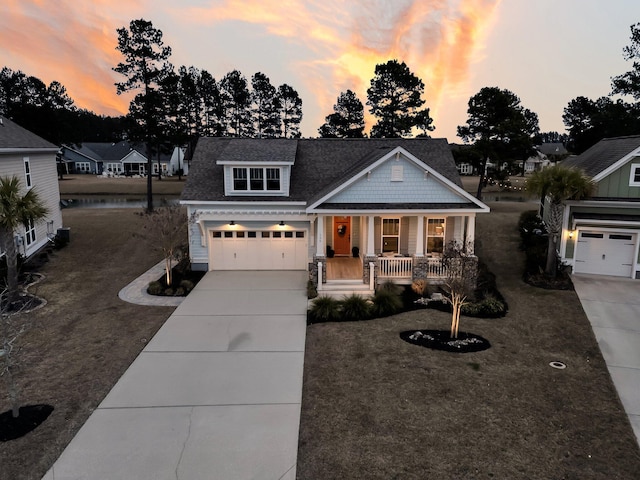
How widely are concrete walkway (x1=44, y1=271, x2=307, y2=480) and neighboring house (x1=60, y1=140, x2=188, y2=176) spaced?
70.5 metres

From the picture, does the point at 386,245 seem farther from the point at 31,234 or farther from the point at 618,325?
the point at 31,234

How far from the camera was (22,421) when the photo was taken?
8.89 meters

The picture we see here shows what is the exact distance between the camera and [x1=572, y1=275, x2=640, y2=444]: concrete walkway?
10.5m

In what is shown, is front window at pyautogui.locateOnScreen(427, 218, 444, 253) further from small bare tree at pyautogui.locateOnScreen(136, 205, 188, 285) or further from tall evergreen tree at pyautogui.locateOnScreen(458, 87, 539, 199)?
tall evergreen tree at pyautogui.locateOnScreen(458, 87, 539, 199)

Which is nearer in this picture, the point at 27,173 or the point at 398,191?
the point at 398,191

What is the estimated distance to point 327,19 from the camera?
23906 millimetres

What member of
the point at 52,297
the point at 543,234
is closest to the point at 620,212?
the point at 543,234

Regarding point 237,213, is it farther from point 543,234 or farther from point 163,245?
point 543,234

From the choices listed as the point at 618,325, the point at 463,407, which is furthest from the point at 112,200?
the point at 618,325

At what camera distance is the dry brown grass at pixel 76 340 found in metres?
8.38

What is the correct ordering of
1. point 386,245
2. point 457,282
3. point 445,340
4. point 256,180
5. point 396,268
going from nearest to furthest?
point 445,340, point 457,282, point 396,268, point 386,245, point 256,180

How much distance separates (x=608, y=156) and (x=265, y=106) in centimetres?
4854

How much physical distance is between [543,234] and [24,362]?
2285 centimetres

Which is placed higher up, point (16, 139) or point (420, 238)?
point (16, 139)
